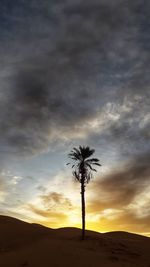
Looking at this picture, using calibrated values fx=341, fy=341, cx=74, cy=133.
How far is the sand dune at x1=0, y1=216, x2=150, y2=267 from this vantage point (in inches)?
1225

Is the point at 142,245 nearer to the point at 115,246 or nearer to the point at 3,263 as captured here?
the point at 115,246

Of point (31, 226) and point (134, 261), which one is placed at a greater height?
point (31, 226)

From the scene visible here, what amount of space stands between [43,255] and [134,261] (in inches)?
405

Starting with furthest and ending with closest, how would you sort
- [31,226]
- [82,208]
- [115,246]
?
1. [31,226]
2. [82,208]
3. [115,246]

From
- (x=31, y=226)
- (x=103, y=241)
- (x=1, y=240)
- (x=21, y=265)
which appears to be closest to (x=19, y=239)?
(x=1, y=240)

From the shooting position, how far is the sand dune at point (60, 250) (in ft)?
102

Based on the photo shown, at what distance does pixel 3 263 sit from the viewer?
31.0 m

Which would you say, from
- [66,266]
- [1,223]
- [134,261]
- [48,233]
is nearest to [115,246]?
[134,261]

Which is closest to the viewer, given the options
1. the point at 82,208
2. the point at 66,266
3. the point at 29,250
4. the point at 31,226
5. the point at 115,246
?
the point at 66,266

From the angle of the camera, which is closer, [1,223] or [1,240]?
[1,240]

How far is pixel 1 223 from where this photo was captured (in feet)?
164

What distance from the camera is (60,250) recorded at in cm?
3416

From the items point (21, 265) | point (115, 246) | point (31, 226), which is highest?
point (31, 226)

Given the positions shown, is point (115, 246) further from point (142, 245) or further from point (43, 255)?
point (43, 255)
